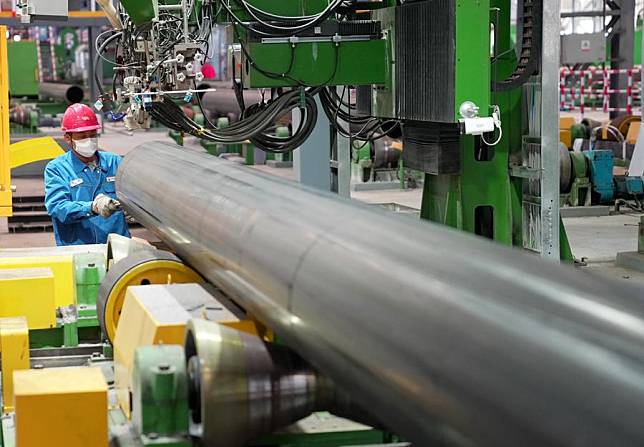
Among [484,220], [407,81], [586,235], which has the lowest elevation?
[586,235]

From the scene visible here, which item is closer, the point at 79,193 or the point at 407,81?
the point at 79,193

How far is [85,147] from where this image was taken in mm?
5602

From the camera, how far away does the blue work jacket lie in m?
5.57

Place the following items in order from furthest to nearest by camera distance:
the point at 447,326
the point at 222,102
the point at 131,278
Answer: the point at 222,102, the point at 131,278, the point at 447,326

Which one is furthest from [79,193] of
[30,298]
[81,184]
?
[30,298]

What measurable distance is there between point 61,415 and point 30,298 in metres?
1.29

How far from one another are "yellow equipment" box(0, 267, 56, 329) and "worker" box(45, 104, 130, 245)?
1.63 m

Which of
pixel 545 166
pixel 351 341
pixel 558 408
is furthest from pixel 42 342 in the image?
pixel 545 166

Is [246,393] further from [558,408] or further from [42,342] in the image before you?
[42,342]

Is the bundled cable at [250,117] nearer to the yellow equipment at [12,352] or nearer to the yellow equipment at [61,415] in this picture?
the yellow equipment at [12,352]

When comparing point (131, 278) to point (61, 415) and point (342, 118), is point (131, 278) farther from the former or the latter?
point (342, 118)

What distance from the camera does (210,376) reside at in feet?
7.88

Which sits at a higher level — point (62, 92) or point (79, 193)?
point (62, 92)

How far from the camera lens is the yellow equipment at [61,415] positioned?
259cm
